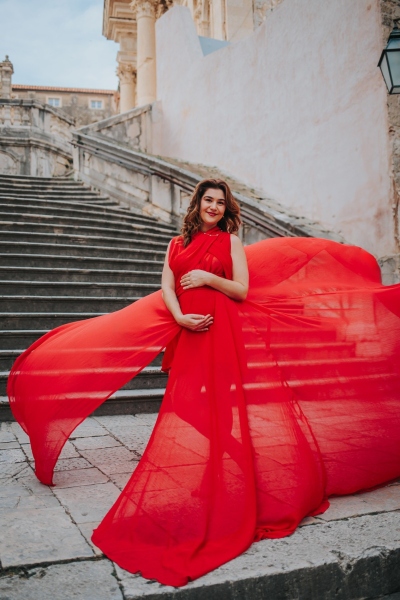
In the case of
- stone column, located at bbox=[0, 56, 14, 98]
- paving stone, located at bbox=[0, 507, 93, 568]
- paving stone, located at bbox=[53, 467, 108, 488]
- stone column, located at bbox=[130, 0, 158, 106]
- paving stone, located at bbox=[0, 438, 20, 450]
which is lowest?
paving stone, located at bbox=[53, 467, 108, 488]

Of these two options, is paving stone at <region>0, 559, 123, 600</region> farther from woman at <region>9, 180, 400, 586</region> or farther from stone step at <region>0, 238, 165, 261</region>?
stone step at <region>0, 238, 165, 261</region>

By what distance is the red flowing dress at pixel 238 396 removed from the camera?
2.30 meters

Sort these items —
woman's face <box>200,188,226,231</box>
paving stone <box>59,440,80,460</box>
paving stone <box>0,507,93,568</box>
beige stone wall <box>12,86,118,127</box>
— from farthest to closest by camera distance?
beige stone wall <box>12,86,118,127</box> < paving stone <box>59,440,80,460</box> < woman's face <box>200,188,226,231</box> < paving stone <box>0,507,93,568</box>

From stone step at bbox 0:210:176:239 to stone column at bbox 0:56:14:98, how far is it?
38.4m

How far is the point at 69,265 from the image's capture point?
727 cm

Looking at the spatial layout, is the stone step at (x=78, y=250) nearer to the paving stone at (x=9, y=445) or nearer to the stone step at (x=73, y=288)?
the stone step at (x=73, y=288)

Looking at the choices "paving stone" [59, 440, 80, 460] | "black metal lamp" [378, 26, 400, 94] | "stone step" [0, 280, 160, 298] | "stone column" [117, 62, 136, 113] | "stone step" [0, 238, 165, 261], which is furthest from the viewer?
"stone column" [117, 62, 136, 113]

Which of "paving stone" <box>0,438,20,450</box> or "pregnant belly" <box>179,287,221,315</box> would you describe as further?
"paving stone" <box>0,438,20,450</box>

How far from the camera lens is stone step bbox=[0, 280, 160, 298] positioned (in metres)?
6.25

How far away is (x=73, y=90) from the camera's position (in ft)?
168

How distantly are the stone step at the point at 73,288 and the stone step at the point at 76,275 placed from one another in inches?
5.8

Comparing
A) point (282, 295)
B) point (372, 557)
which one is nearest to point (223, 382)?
point (282, 295)

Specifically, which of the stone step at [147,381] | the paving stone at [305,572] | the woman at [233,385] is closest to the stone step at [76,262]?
the stone step at [147,381]

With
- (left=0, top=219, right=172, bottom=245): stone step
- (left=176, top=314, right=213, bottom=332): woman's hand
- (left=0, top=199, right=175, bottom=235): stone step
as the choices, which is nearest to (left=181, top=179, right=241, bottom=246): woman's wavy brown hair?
(left=176, top=314, right=213, bottom=332): woman's hand
